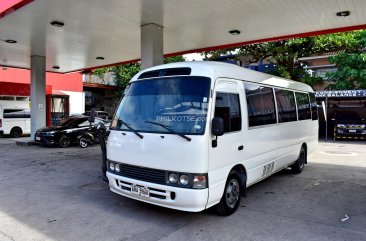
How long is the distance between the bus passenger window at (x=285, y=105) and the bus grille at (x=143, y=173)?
350 cm

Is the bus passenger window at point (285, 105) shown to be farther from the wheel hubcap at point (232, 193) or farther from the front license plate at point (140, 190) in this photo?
the front license plate at point (140, 190)

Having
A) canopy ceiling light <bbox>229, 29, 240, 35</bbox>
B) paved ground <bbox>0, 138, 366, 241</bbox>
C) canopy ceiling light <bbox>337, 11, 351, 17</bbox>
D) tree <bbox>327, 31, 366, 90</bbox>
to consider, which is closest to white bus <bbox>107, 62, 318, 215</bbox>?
paved ground <bbox>0, 138, 366, 241</bbox>

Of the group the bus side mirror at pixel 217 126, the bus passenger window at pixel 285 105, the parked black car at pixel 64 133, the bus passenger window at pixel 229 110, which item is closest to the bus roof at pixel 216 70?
the bus passenger window at pixel 229 110

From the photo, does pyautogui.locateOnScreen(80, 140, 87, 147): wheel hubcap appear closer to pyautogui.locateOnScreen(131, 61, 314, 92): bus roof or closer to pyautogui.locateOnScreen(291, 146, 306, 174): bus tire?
pyautogui.locateOnScreen(291, 146, 306, 174): bus tire

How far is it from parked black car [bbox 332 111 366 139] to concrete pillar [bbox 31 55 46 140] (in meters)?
15.6

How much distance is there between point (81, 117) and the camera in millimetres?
15266

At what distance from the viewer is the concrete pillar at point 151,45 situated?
10.2 metres

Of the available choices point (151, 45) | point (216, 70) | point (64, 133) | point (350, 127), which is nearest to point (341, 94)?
point (350, 127)

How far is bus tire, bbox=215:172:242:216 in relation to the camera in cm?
506

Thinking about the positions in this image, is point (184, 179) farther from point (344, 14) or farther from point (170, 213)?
point (344, 14)

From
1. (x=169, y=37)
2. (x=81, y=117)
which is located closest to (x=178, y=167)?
(x=169, y=37)

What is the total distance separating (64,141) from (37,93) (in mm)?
3510

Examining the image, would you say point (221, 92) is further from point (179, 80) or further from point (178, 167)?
point (178, 167)

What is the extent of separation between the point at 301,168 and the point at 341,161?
3.02 meters
